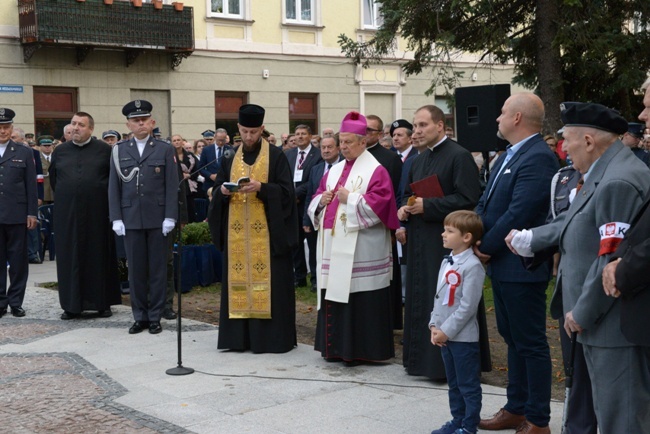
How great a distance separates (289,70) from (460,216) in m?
20.8

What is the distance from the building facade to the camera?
21438mm

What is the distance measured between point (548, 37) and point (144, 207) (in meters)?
9.16

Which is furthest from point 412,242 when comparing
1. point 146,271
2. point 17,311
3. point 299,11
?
point 299,11

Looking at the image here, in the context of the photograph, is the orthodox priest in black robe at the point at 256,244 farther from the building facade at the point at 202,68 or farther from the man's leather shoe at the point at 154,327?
the building facade at the point at 202,68

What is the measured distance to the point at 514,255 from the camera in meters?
5.41

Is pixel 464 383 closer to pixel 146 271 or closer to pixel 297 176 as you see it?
pixel 146 271

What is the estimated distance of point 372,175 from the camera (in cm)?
738

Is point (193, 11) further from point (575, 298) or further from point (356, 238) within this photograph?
point (575, 298)

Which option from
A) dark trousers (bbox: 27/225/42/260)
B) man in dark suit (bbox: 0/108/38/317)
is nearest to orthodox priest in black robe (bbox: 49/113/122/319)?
man in dark suit (bbox: 0/108/38/317)

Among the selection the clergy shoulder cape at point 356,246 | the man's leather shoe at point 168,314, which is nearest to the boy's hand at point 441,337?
the clergy shoulder cape at point 356,246

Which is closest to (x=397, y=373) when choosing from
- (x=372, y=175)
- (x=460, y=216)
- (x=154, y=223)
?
(x=372, y=175)

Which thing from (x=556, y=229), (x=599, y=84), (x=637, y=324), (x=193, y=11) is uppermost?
(x=193, y=11)

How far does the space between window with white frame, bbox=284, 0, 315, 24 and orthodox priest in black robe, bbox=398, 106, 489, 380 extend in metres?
19.5

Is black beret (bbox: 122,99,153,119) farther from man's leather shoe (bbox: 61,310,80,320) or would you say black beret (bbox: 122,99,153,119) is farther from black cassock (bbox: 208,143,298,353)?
man's leather shoe (bbox: 61,310,80,320)
